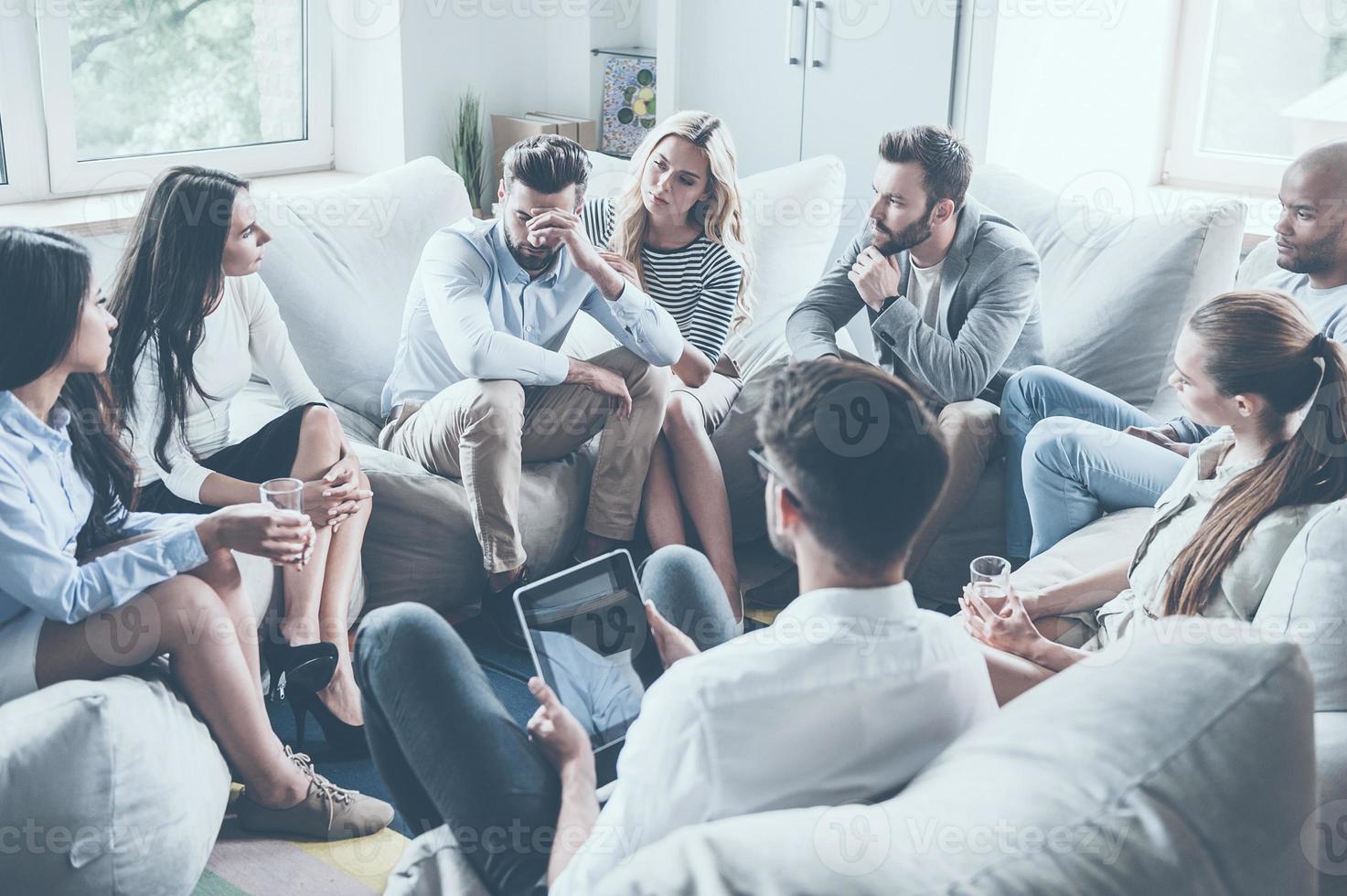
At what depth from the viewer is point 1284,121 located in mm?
3719

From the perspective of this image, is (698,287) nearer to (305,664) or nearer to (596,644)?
(305,664)

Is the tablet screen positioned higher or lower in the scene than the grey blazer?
lower

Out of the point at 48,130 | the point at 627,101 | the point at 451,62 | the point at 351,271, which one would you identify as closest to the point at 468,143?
the point at 451,62

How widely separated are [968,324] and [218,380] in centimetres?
147

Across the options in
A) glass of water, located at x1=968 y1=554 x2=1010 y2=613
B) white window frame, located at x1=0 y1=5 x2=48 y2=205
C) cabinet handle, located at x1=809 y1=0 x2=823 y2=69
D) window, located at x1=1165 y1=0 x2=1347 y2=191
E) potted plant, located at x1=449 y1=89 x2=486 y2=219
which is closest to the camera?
glass of water, located at x1=968 y1=554 x2=1010 y2=613

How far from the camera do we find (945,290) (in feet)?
8.82

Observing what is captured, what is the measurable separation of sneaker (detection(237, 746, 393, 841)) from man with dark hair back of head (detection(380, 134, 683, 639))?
599 mm

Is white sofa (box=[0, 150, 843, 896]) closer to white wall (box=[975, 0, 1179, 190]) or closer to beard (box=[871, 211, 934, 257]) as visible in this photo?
beard (box=[871, 211, 934, 257])

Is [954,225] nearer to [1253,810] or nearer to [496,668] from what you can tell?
[496,668]

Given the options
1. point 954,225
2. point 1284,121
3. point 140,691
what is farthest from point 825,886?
point 1284,121

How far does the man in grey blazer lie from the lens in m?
2.60

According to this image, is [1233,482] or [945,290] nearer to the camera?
[1233,482]

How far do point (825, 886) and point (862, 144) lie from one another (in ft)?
10.9

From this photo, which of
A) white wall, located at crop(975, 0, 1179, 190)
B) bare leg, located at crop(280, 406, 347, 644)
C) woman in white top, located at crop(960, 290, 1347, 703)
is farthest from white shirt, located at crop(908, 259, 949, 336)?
bare leg, located at crop(280, 406, 347, 644)
